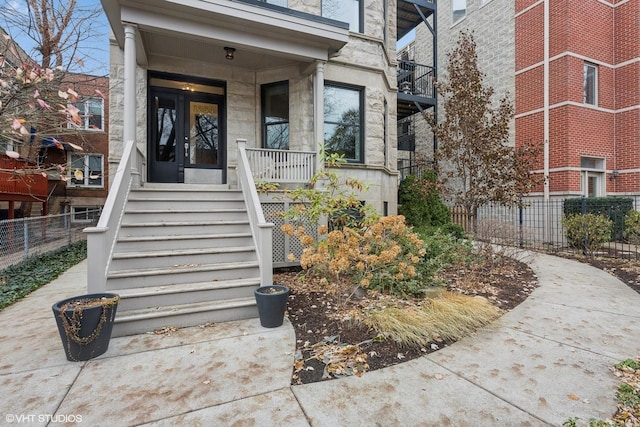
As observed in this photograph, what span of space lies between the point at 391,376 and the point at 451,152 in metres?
5.45

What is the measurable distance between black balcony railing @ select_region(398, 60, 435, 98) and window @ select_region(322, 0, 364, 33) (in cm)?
371

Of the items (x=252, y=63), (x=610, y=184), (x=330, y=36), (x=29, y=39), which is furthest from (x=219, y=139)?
(x=610, y=184)

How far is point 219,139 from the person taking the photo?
313 inches

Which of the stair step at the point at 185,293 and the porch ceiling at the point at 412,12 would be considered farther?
the porch ceiling at the point at 412,12

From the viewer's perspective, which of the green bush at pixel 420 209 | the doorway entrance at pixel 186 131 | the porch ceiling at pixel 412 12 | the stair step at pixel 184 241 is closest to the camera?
the stair step at pixel 184 241

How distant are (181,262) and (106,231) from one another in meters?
1.03

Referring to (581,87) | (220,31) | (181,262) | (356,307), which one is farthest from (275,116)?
(581,87)

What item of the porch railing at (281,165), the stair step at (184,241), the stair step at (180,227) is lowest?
the stair step at (184,241)

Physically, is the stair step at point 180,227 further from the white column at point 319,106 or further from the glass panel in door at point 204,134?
the glass panel in door at point 204,134

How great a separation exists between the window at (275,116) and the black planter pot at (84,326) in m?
5.74

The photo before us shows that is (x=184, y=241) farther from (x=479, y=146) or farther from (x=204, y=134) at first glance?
(x=479, y=146)

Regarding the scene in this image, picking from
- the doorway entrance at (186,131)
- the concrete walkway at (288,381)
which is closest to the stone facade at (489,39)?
the doorway entrance at (186,131)

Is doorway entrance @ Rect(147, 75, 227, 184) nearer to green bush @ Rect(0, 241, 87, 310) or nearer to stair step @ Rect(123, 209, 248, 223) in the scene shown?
stair step @ Rect(123, 209, 248, 223)

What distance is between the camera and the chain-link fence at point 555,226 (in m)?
6.58
